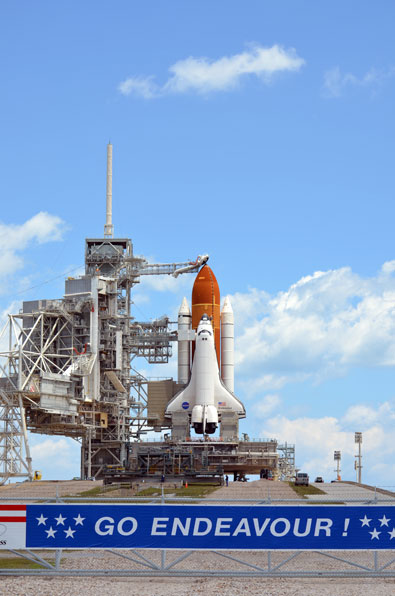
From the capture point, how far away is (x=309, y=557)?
91.2ft

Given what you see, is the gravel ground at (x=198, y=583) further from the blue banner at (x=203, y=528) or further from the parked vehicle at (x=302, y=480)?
the parked vehicle at (x=302, y=480)

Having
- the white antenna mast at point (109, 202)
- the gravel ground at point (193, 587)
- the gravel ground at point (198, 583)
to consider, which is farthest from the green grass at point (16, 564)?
the white antenna mast at point (109, 202)

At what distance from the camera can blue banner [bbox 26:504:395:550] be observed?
23.8 meters

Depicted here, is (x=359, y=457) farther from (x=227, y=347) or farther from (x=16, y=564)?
(x=16, y=564)

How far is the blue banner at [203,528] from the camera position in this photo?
2377cm

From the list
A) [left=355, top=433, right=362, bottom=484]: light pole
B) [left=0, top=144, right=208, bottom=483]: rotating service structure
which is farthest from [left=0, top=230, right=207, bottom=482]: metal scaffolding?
[left=355, top=433, right=362, bottom=484]: light pole

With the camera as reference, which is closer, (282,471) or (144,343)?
(144,343)

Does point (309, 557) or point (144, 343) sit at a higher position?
point (144, 343)

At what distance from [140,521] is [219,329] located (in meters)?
71.6

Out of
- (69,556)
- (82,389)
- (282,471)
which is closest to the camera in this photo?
(69,556)

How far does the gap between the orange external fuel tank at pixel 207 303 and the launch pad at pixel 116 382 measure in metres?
0.12

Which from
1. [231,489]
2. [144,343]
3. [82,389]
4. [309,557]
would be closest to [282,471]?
[144,343]

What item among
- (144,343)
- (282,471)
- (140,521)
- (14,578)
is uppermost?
(144,343)

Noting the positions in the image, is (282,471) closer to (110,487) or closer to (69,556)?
(110,487)
